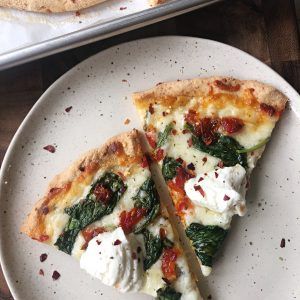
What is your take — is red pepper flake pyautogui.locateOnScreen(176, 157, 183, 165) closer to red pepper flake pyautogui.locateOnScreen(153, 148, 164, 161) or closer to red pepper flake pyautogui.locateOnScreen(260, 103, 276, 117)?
red pepper flake pyautogui.locateOnScreen(153, 148, 164, 161)

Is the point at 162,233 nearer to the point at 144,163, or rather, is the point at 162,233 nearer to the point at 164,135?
the point at 144,163

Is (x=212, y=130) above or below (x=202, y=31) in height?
below

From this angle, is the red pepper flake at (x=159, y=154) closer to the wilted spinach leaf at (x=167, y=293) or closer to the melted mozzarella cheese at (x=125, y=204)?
the melted mozzarella cheese at (x=125, y=204)

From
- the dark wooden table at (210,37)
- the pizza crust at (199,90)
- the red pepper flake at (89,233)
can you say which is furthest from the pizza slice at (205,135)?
the red pepper flake at (89,233)

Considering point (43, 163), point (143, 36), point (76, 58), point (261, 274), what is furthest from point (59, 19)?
point (261, 274)

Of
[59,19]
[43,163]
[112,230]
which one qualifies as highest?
[59,19]

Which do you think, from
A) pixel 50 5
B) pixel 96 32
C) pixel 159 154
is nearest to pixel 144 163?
pixel 159 154

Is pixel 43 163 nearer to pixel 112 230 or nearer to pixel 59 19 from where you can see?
pixel 112 230
